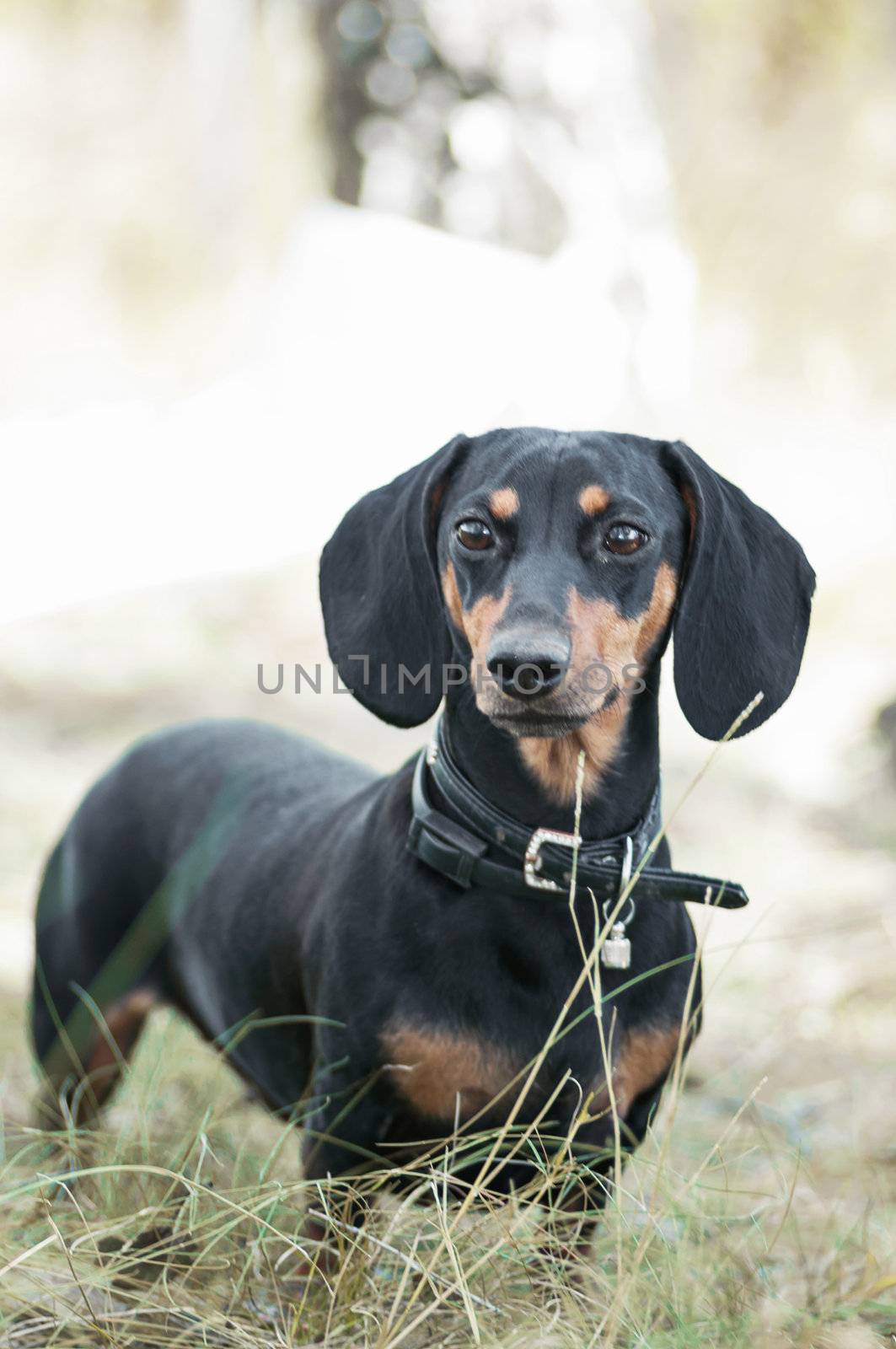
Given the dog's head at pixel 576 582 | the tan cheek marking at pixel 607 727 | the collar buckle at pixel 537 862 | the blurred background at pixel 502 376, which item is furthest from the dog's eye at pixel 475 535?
the blurred background at pixel 502 376

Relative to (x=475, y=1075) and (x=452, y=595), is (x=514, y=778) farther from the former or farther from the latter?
(x=475, y=1075)

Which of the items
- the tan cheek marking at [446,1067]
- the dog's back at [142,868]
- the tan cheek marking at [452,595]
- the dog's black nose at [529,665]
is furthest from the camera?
the dog's back at [142,868]

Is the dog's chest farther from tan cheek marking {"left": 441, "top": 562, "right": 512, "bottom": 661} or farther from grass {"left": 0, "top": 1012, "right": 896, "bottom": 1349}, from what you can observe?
tan cheek marking {"left": 441, "top": 562, "right": 512, "bottom": 661}

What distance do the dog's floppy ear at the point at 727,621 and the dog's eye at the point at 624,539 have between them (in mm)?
125

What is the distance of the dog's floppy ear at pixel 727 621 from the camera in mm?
2516

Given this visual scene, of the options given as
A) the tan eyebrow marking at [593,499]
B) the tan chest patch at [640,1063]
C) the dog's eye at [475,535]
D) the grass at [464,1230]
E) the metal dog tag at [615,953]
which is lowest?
the grass at [464,1230]

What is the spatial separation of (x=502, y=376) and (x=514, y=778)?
651 cm

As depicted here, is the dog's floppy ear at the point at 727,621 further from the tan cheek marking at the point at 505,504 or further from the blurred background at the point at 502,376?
the blurred background at the point at 502,376

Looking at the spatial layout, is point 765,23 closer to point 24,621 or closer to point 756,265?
point 756,265

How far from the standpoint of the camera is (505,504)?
2.49 m

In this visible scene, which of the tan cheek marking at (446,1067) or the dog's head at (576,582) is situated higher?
the dog's head at (576,582)

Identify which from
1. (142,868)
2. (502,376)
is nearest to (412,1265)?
(142,868)

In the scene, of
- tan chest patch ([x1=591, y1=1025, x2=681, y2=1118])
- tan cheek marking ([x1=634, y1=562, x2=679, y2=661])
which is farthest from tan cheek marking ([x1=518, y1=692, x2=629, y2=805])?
tan chest patch ([x1=591, y1=1025, x2=681, y2=1118])

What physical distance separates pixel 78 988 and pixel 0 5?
14.9 m
